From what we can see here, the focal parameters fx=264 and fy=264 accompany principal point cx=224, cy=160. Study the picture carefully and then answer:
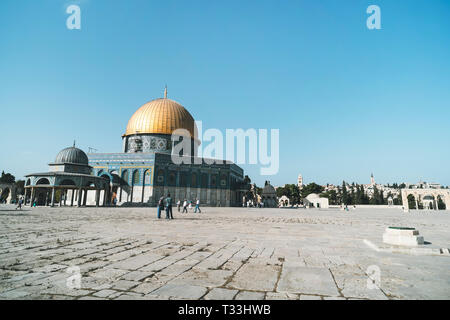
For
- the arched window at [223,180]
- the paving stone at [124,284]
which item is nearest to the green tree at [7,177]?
the arched window at [223,180]

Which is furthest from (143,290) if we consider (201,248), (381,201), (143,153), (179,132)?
(381,201)

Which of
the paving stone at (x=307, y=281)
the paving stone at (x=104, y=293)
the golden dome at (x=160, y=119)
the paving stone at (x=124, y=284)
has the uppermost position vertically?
the golden dome at (x=160, y=119)

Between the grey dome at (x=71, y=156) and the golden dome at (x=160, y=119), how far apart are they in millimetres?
9189

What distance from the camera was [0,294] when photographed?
9.66ft

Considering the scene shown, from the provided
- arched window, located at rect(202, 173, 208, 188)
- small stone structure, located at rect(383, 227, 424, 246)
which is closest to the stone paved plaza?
small stone structure, located at rect(383, 227, 424, 246)

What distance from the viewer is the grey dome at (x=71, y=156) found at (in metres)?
35.8

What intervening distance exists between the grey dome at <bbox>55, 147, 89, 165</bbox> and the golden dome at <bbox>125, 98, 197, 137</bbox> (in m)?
9.19

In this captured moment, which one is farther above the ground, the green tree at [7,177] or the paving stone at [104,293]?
the green tree at [7,177]

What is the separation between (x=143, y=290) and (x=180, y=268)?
1083mm

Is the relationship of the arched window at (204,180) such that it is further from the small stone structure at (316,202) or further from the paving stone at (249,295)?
the paving stone at (249,295)

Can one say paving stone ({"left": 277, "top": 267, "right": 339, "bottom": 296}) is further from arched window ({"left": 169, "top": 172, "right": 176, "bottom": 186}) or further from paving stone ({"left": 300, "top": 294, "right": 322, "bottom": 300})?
arched window ({"left": 169, "top": 172, "right": 176, "bottom": 186})

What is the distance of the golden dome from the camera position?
1683 inches

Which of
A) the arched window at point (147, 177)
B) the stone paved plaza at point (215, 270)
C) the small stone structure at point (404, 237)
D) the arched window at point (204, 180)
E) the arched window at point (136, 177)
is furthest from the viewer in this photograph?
the arched window at point (204, 180)
